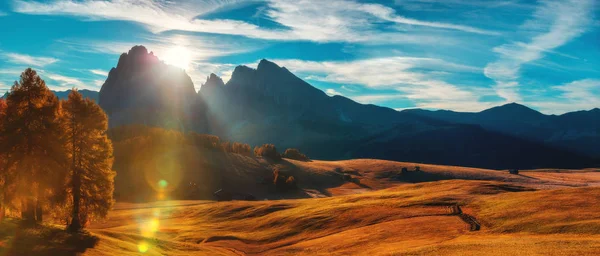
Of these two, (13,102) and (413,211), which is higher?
(13,102)

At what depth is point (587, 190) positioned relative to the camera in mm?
51906

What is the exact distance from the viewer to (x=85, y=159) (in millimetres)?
40969

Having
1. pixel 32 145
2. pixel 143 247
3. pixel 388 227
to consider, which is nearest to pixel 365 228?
pixel 388 227

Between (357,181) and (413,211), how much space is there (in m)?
118

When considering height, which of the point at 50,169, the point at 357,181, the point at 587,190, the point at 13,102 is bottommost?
the point at 357,181

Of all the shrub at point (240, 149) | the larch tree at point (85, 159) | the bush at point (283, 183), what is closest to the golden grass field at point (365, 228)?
the larch tree at point (85, 159)

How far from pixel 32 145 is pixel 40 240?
10.7 metres

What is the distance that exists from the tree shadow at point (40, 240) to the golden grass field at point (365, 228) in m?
0.08

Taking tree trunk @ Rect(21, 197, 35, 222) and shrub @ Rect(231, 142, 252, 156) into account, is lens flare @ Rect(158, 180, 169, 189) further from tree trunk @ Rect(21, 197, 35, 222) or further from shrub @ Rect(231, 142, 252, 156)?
tree trunk @ Rect(21, 197, 35, 222)

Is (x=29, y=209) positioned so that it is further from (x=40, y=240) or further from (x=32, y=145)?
(x=40, y=240)

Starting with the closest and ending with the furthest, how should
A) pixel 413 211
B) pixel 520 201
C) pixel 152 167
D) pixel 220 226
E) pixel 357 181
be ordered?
pixel 520 201 → pixel 413 211 → pixel 220 226 → pixel 152 167 → pixel 357 181

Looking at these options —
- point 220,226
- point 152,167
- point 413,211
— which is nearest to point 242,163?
point 152,167

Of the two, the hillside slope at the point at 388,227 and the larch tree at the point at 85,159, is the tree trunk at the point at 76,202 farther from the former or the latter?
the hillside slope at the point at 388,227

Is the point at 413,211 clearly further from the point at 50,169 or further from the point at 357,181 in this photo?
the point at 357,181
